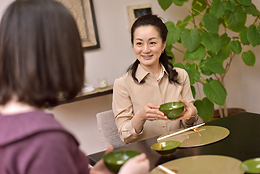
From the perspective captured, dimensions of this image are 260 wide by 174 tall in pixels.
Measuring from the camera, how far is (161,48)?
1.97 m

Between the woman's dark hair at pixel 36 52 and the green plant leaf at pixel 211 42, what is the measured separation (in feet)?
7.71

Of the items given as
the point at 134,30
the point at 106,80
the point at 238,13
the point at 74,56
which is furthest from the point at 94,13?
the point at 74,56

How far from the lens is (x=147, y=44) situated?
190 centimetres

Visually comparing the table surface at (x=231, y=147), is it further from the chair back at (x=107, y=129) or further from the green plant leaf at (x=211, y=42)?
the green plant leaf at (x=211, y=42)

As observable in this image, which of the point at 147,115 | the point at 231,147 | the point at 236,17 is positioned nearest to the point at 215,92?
the point at 236,17

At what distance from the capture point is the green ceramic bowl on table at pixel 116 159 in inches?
34.9

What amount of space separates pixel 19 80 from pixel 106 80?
7.61 feet

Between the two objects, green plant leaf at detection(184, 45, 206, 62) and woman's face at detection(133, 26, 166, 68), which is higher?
woman's face at detection(133, 26, 166, 68)

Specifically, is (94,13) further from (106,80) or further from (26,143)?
(26,143)

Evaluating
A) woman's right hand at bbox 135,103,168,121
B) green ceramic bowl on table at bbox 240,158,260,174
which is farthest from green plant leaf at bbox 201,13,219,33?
green ceramic bowl on table at bbox 240,158,260,174

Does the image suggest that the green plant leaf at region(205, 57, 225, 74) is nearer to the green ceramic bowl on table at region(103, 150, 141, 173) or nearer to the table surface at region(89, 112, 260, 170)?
the table surface at region(89, 112, 260, 170)

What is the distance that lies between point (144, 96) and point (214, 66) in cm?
117

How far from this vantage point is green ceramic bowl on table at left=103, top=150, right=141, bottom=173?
89cm

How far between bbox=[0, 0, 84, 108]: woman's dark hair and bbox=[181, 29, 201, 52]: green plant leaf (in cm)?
228
